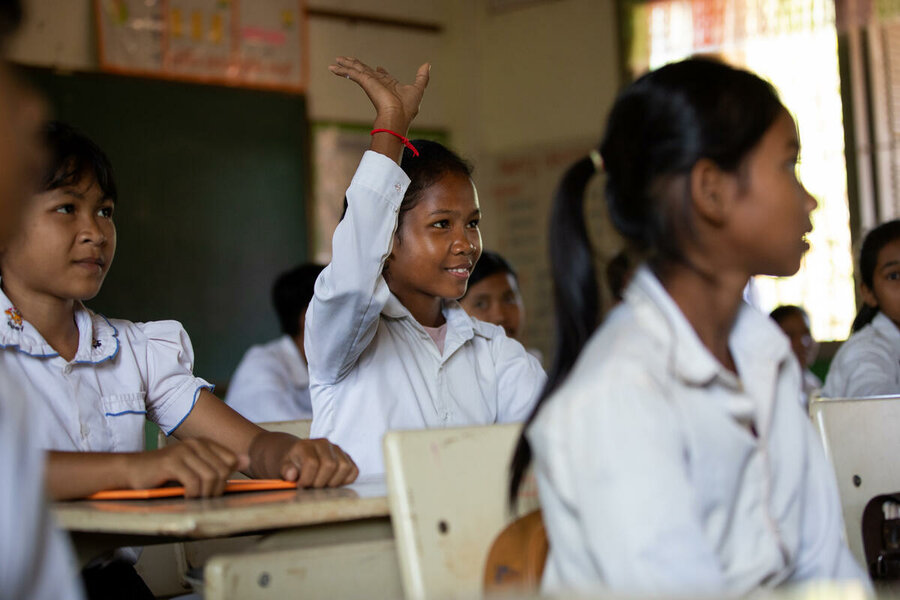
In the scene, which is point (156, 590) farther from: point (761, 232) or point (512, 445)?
point (761, 232)

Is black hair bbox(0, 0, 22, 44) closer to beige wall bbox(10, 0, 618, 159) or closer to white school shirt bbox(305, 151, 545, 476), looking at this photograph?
white school shirt bbox(305, 151, 545, 476)

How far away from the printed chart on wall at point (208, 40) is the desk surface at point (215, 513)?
143 inches

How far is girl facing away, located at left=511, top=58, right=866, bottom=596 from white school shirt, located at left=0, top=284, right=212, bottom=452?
0.78 metres

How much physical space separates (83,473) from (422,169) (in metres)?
1.01

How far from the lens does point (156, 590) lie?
5.98 ft

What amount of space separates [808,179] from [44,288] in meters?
3.89

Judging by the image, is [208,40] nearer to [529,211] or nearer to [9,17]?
[529,211]

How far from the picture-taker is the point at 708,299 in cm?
120

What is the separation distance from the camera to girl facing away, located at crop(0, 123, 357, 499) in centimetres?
161

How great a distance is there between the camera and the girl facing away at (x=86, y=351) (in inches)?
63.3

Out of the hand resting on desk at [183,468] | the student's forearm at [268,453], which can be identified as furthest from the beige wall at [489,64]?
the hand resting on desk at [183,468]

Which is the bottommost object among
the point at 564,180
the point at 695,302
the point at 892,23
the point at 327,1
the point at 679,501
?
the point at 679,501

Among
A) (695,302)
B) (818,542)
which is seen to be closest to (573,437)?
(695,302)

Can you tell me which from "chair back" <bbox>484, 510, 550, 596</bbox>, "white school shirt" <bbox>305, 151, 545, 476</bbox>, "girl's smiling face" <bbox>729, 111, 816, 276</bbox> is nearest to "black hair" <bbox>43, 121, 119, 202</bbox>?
"white school shirt" <bbox>305, 151, 545, 476</bbox>
